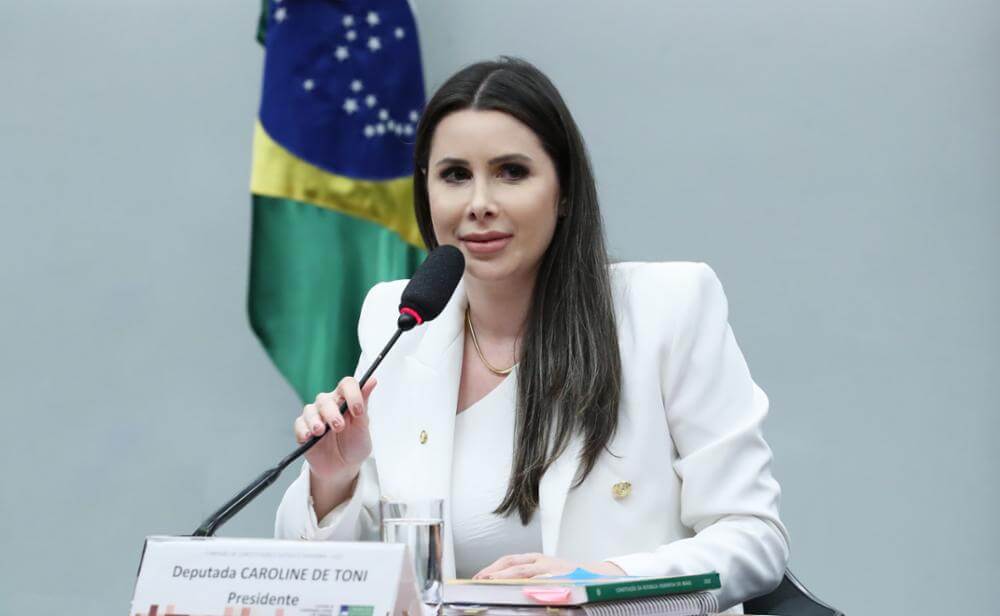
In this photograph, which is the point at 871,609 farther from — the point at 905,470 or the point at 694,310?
the point at 694,310

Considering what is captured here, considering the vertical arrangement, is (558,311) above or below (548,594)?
above

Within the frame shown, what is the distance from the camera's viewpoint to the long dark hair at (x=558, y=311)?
6.09 feet

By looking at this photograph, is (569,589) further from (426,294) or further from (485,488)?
(485,488)

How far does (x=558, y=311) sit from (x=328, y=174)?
1.29 meters

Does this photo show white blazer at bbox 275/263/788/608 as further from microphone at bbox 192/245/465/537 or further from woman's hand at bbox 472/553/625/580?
microphone at bbox 192/245/465/537

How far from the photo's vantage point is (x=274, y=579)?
0.98m

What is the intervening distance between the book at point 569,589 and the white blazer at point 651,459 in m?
0.36

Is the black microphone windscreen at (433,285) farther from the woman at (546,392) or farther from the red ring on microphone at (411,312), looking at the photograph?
the woman at (546,392)

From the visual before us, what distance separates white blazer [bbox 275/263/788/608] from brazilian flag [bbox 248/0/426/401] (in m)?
1.08

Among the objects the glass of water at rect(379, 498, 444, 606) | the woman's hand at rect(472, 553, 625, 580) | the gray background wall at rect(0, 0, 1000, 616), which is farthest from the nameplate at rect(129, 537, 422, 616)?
the gray background wall at rect(0, 0, 1000, 616)

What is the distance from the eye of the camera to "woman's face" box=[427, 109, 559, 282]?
1922mm

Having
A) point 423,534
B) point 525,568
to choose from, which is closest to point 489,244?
point 525,568

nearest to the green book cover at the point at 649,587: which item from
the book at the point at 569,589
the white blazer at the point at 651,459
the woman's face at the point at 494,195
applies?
the book at the point at 569,589

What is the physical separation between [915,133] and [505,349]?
155 centimetres
